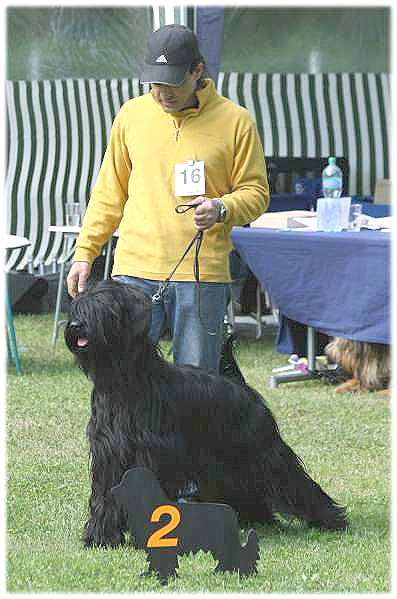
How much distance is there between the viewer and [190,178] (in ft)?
12.6

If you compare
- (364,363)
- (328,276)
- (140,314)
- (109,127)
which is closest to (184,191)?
(140,314)

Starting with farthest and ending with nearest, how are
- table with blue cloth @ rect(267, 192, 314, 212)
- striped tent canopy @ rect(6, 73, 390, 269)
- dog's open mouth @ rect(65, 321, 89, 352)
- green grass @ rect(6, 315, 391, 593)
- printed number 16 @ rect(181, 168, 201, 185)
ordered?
striped tent canopy @ rect(6, 73, 390, 269) → table with blue cloth @ rect(267, 192, 314, 212) → printed number 16 @ rect(181, 168, 201, 185) → green grass @ rect(6, 315, 391, 593) → dog's open mouth @ rect(65, 321, 89, 352)

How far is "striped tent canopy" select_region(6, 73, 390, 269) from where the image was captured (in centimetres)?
1089

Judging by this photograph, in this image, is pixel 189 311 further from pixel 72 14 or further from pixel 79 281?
pixel 72 14

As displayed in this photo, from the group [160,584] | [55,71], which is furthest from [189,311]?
[55,71]

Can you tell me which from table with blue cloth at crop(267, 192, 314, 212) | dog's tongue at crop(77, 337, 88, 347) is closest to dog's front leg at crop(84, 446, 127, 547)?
dog's tongue at crop(77, 337, 88, 347)

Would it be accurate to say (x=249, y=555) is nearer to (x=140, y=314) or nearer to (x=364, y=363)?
(x=140, y=314)

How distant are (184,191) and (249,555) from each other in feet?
3.93

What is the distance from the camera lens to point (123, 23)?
38.9 feet

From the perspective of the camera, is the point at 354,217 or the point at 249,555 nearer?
the point at 249,555

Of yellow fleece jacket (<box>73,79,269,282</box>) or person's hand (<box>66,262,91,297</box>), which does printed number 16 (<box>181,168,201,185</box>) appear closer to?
yellow fleece jacket (<box>73,79,269,282</box>)

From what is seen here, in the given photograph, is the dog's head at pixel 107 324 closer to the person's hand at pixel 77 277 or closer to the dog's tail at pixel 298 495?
the person's hand at pixel 77 277

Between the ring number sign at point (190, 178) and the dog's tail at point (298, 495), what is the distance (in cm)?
88

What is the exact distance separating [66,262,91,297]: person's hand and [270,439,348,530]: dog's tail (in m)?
0.84
